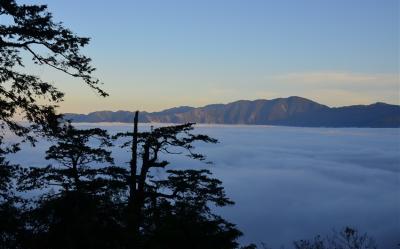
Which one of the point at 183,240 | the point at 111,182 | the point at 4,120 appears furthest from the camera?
the point at 111,182

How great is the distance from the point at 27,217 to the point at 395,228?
191 m

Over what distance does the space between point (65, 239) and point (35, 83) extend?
6753 millimetres

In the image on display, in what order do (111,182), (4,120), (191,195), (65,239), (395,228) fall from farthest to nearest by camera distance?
1. (395,228)
2. (191,195)
3. (111,182)
4. (65,239)
5. (4,120)

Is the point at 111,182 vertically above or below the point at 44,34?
below

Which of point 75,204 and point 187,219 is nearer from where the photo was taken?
point 187,219

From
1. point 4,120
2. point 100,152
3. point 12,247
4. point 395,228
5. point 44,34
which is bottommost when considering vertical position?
point 395,228

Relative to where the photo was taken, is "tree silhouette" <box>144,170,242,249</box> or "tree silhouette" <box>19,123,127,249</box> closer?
"tree silhouette" <box>144,170,242,249</box>

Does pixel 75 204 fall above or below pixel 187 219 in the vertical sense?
above

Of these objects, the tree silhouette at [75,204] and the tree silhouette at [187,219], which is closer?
the tree silhouette at [187,219]

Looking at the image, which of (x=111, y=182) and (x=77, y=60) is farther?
(x=111, y=182)

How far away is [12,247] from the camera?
15789 millimetres

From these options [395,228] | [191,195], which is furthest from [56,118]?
[395,228]

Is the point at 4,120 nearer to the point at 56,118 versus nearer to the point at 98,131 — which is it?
the point at 56,118

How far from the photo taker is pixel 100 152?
78.8 ft
